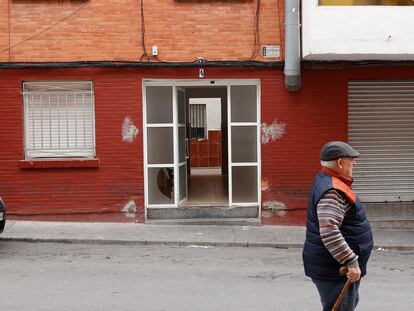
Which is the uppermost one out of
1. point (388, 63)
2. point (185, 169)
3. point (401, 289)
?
point (388, 63)

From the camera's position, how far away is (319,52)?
10305 millimetres

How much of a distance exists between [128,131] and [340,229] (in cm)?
783

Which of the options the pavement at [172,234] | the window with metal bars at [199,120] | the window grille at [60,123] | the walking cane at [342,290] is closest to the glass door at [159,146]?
the pavement at [172,234]

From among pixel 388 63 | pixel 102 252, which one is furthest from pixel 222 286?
pixel 388 63

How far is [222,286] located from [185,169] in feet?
19.1

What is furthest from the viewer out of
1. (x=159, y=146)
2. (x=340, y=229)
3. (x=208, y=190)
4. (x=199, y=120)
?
(x=199, y=120)

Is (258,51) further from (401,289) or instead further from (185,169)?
(401,289)

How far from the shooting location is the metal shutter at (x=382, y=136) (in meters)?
11.7

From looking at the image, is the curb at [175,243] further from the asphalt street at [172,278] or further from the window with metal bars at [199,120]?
the window with metal bars at [199,120]

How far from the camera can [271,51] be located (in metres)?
11.2

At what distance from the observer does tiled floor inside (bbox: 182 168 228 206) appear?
12.0 meters

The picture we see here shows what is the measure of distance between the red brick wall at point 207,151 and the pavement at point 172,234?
10.1 m

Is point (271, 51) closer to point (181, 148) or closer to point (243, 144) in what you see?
point (243, 144)

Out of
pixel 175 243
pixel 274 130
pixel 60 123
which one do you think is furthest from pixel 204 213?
pixel 60 123
